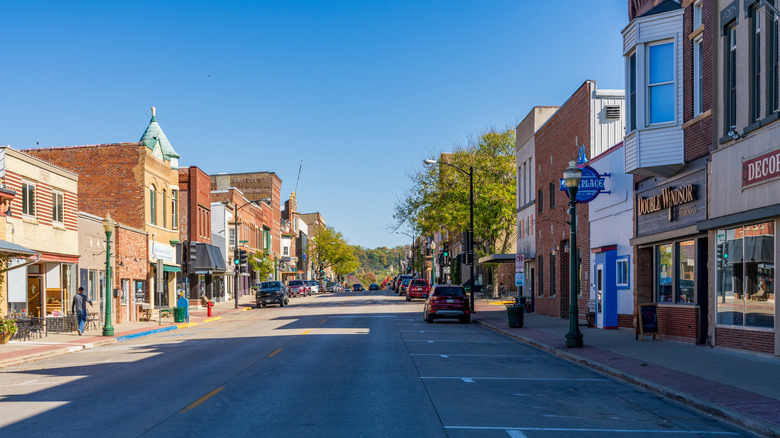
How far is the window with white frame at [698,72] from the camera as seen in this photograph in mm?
19625

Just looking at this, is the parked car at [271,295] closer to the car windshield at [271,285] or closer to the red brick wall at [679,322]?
the car windshield at [271,285]

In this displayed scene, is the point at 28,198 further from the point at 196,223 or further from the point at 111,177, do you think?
the point at 196,223

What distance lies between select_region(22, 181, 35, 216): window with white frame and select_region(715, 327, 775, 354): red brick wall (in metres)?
22.4

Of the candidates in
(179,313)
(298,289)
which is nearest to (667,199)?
(179,313)

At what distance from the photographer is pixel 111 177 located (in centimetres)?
3997

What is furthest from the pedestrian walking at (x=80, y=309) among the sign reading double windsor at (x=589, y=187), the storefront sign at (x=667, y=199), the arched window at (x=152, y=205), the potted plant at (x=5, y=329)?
the storefront sign at (x=667, y=199)

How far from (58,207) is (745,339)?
79.0 feet

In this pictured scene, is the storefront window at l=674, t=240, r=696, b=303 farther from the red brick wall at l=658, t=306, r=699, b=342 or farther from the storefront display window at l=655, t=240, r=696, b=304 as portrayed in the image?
the red brick wall at l=658, t=306, r=699, b=342

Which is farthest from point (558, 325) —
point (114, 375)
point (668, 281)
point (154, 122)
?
point (154, 122)

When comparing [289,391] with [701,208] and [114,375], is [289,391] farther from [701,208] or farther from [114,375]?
[701,208]

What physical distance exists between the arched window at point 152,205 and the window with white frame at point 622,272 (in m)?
25.5

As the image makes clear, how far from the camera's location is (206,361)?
17188 millimetres

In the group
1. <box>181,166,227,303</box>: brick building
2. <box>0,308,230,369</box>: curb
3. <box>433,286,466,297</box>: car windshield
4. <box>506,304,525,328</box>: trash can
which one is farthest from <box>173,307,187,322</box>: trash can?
<box>506,304,525,328</box>: trash can

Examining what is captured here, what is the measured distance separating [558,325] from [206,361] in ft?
50.4
